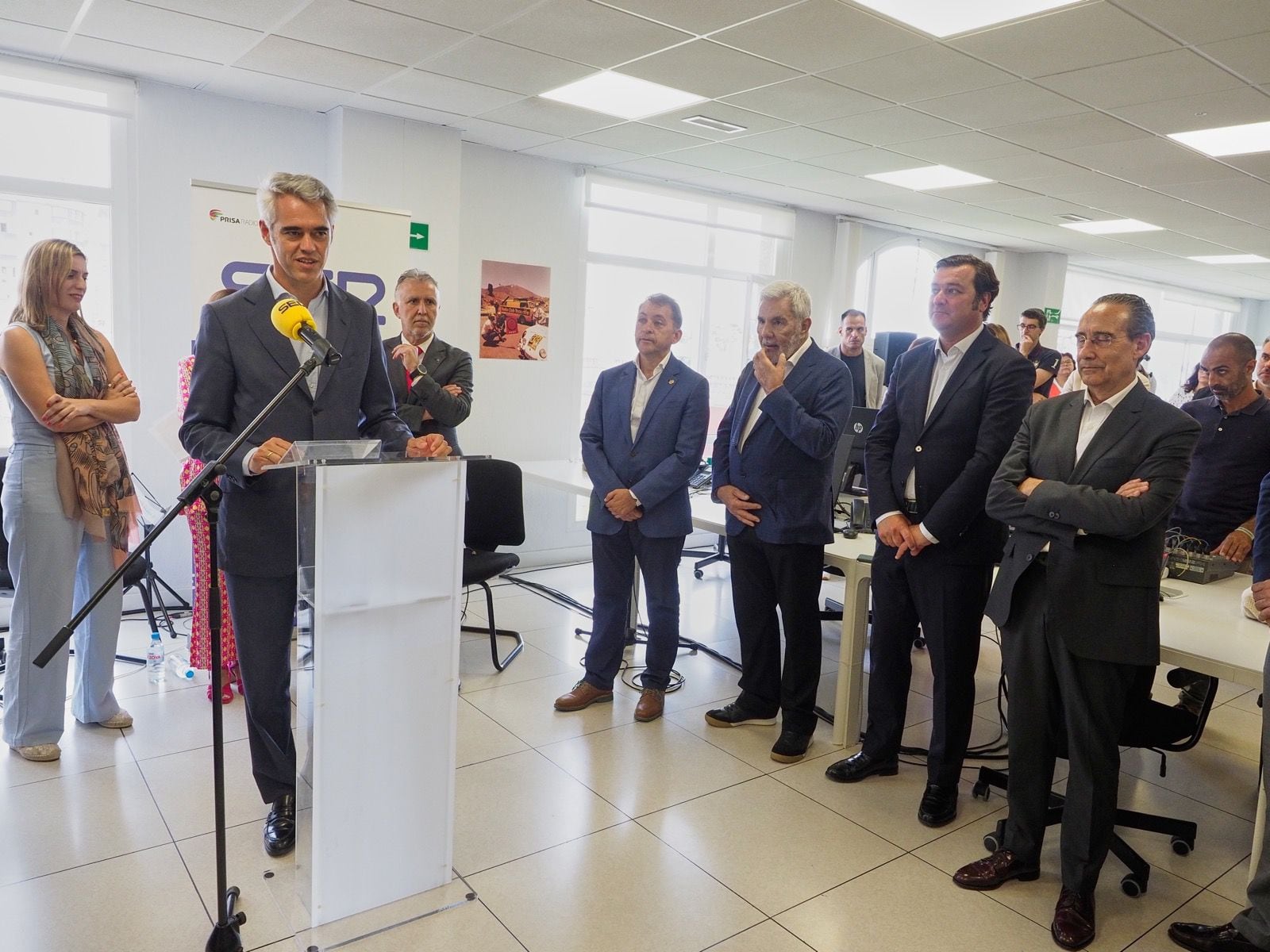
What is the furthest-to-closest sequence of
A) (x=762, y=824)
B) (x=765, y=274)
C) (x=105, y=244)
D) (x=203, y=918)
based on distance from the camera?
(x=765, y=274)
(x=105, y=244)
(x=762, y=824)
(x=203, y=918)

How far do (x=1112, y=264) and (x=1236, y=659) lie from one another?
9480 millimetres

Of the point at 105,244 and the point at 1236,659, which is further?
the point at 105,244

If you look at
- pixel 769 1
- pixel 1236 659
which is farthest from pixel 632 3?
pixel 1236 659

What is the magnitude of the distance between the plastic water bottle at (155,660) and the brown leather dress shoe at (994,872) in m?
3.33

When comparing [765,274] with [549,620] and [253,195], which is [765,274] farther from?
[253,195]

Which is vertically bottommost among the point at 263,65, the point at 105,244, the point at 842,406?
the point at 842,406

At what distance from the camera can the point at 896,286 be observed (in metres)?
8.86

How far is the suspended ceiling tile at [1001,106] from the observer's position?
4.32 meters

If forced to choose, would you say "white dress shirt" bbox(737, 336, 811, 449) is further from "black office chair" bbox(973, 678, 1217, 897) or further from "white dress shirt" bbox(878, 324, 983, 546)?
"black office chair" bbox(973, 678, 1217, 897)

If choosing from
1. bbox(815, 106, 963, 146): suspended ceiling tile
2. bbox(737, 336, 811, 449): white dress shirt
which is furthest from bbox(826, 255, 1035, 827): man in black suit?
bbox(815, 106, 963, 146): suspended ceiling tile

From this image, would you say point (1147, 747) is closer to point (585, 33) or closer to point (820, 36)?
point (820, 36)

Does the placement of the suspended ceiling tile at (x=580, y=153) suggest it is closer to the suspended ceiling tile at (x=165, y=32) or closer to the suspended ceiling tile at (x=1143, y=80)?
the suspended ceiling tile at (x=165, y=32)

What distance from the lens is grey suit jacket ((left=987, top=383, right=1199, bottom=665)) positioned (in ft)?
7.15

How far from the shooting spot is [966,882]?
2471mm
